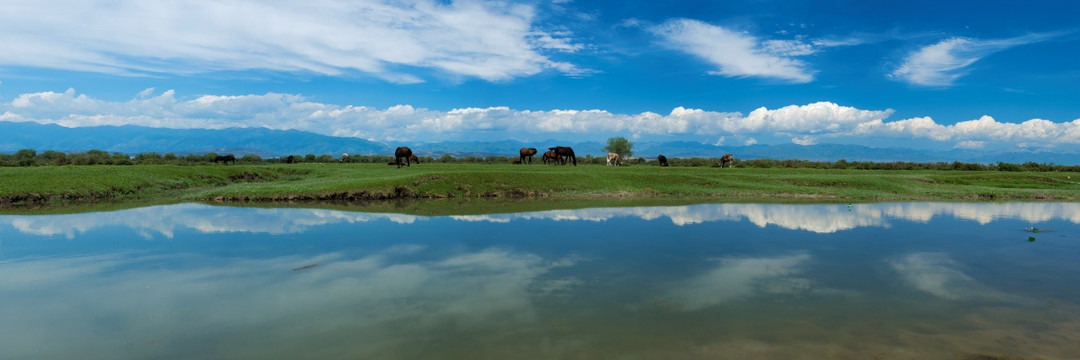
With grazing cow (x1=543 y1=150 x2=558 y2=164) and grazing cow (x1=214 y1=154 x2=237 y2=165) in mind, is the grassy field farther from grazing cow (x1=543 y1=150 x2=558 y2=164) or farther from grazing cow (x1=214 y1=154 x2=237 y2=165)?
grazing cow (x1=214 y1=154 x2=237 y2=165)

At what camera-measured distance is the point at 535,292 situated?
9828 mm

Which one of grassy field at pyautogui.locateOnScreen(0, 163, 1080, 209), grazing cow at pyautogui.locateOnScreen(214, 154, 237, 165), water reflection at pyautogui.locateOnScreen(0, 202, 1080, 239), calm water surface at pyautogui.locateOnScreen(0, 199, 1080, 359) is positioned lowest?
calm water surface at pyautogui.locateOnScreen(0, 199, 1080, 359)

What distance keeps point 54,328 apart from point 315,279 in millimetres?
4106

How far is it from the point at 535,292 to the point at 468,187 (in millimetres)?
22774

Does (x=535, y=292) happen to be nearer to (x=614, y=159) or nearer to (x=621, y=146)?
(x=614, y=159)

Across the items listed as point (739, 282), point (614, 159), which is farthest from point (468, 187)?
point (614, 159)

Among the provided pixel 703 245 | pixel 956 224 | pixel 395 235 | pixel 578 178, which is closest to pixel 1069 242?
pixel 956 224

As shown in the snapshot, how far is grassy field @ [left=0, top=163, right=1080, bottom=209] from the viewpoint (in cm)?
2859

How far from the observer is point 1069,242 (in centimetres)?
1583

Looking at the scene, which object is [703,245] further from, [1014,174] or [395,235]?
[1014,174]

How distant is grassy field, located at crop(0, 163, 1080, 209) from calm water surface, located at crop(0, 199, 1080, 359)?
11.4 metres

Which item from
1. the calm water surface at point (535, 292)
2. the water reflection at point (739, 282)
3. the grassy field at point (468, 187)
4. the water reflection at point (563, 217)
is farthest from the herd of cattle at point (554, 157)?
the water reflection at point (739, 282)

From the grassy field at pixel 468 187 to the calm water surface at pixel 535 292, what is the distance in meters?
11.4

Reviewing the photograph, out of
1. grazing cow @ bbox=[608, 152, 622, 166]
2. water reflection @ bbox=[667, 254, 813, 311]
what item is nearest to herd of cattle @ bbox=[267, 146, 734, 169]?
grazing cow @ bbox=[608, 152, 622, 166]
